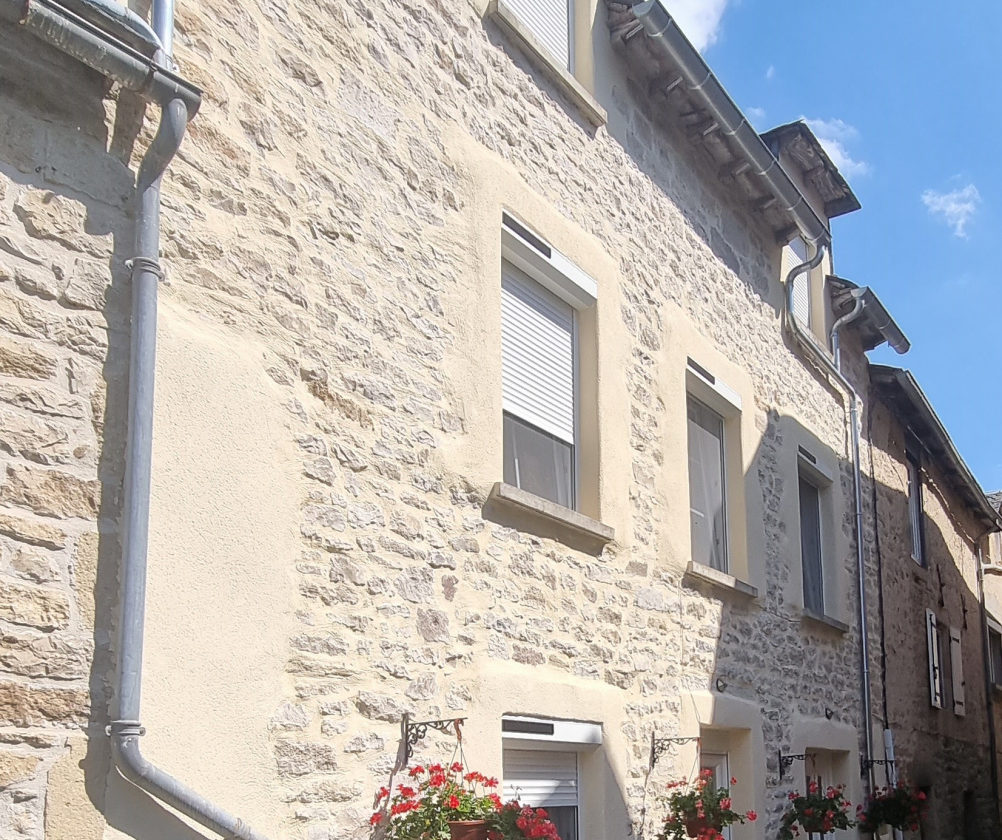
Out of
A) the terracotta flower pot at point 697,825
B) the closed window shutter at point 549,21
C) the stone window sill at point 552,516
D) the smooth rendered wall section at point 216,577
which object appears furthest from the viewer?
the closed window shutter at point 549,21

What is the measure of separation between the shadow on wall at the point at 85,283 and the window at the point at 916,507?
12263 millimetres

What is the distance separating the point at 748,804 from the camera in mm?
8742

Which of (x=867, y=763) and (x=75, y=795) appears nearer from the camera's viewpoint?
(x=75, y=795)

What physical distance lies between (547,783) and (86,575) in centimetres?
327

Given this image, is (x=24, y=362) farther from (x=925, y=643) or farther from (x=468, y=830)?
(x=925, y=643)

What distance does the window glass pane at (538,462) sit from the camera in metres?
6.62

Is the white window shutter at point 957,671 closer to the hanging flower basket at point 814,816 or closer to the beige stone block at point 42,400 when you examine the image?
the hanging flower basket at point 814,816

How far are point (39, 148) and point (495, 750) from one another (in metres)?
3.25

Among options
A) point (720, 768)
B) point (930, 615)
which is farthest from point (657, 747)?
point (930, 615)

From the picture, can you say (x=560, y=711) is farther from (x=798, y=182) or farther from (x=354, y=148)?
(x=798, y=182)

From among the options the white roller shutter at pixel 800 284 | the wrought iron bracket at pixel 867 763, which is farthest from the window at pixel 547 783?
the white roller shutter at pixel 800 284

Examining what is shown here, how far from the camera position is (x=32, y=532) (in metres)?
3.84

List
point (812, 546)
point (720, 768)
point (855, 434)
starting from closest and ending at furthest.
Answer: point (720, 768)
point (812, 546)
point (855, 434)

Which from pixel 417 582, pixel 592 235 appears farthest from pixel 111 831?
pixel 592 235
